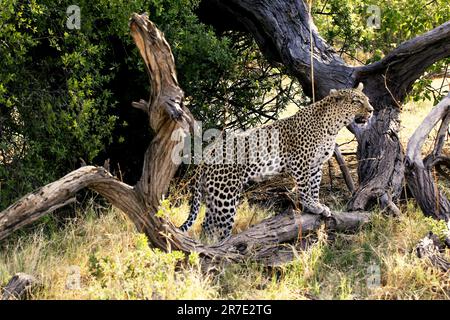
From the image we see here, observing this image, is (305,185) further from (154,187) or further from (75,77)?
(75,77)

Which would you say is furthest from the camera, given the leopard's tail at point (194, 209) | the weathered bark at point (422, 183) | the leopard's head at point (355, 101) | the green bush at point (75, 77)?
the leopard's head at point (355, 101)

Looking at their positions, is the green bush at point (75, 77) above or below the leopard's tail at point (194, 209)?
above

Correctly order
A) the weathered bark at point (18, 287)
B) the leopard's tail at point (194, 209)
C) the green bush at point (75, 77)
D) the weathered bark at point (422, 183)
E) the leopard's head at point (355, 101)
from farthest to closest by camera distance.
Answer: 1. the leopard's head at point (355, 101)
2. the weathered bark at point (422, 183)
3. the green bush at point (75, 77)
4. the leopard's tail at point (194, 209)
5. the weathered bark at point (18, 287)

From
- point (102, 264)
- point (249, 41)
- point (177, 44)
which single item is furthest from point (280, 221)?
point (249, 41)

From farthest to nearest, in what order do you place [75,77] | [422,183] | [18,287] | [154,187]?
[75,77] < [422,183] < [154,187] < [18,287]

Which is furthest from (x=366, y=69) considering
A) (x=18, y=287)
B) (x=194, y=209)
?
(x=18, y=287)

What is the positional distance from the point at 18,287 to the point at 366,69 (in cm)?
486

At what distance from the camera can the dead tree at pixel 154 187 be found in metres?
5.90

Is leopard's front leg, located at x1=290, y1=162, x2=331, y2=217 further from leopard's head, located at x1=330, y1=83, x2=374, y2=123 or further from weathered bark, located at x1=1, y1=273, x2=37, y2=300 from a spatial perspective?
weathered bark, located at x1=1, y1=273, x2=37, y2=300

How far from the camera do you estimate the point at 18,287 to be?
594 cm

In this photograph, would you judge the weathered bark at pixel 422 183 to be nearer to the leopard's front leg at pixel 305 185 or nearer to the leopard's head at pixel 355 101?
the leopard's head at pixel 355 101

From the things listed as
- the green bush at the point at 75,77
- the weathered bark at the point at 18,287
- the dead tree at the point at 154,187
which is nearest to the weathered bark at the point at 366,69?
the green bush at the point at 75,77
